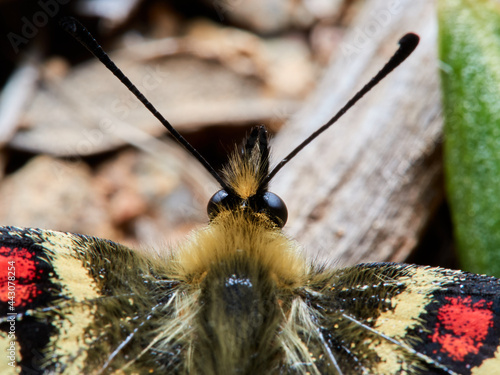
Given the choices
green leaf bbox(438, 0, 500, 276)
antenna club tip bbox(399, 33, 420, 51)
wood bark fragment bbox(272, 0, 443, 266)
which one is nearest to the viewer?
antenna club tip bbox(399, 33, 420, 51)

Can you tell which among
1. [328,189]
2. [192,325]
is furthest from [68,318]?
[328,189]

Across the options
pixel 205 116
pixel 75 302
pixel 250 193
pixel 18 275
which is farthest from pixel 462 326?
pixel 205 116

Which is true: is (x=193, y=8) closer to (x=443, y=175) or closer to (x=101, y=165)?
(x=101, y=165)

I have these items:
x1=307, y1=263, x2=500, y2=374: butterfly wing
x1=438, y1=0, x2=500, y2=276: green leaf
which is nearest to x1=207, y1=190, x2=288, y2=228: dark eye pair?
x1=307, y1=263, x2=500, y2=374: butterfly wing

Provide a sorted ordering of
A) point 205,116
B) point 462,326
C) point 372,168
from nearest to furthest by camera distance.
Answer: point 462,326 < point 372,168 < point 205,116

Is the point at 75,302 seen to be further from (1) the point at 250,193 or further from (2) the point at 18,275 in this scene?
(1) the point at 250,193

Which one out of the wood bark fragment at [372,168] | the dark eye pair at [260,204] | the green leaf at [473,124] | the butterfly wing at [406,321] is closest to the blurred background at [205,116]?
the wood bark fragment at [372,168]

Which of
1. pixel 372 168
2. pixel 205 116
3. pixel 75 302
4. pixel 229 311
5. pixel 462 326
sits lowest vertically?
pixel 462 326

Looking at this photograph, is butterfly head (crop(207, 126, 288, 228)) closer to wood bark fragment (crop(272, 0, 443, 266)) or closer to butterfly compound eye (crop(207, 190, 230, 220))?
butterfly compound eye (crop(207, 190, 230, 220))
